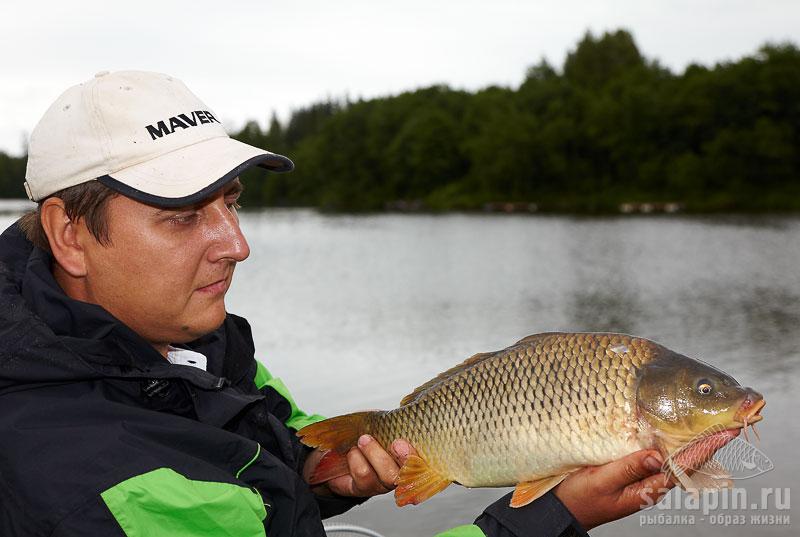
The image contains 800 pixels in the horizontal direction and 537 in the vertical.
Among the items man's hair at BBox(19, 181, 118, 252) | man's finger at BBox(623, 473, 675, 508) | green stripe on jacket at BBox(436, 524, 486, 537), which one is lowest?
green stripe on jacket at BBox(436, 524, 486, 537)

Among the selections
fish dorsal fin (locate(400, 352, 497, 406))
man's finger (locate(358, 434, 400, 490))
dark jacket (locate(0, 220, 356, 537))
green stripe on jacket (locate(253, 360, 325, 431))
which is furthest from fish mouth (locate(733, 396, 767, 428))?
green stripe on jacket (locate(253, 360, 325, 431))

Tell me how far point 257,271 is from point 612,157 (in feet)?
120

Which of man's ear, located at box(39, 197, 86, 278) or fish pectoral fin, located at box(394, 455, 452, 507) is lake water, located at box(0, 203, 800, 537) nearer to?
fish pectoral fin, located at box(394, 455, 452, 507)

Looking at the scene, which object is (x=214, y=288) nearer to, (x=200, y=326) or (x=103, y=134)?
(x=200, y=326)

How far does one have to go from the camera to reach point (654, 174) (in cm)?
4391

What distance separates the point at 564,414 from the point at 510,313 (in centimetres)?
736

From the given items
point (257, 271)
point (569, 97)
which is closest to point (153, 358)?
point (257, 271)

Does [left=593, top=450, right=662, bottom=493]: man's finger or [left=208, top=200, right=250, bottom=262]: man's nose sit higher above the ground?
[left=208, top=200, right=250, bottom=262]: man's nose

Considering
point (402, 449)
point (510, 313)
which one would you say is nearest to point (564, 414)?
point (402, 449)

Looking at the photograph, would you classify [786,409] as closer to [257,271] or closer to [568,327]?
[568,327]

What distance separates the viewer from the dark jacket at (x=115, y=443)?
3.92 ft

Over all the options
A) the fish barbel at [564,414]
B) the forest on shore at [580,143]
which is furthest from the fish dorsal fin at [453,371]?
the forest on shore at [580,143]

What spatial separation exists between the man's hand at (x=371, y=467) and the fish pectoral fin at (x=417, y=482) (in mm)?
31

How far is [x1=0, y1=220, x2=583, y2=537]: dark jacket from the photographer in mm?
1193
